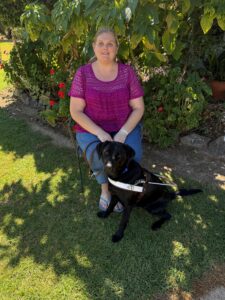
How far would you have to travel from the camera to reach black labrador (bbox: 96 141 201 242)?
3162mm

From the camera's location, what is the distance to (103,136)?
3.51 m

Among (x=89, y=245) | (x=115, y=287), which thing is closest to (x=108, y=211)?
(x=89, y=245)

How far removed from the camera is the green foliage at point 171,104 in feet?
15.0

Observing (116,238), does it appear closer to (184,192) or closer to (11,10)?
(184,192)

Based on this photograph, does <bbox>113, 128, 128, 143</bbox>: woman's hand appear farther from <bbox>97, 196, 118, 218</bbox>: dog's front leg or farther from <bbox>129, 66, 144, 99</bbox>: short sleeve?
<bbox>97, 196, 118, 218</bbox>: dog's front leg

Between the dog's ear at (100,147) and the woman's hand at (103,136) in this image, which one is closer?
the dog's ear at (100,147)

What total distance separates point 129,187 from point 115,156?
0.39 m

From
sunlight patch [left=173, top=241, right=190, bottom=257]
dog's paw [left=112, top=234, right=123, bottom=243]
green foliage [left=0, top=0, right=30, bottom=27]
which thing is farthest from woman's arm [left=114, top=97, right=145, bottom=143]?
green foliage [left=0, top=0, right=30, bottom=27]

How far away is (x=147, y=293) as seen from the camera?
2.88 meters

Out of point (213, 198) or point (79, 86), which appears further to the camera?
point (213, 198)

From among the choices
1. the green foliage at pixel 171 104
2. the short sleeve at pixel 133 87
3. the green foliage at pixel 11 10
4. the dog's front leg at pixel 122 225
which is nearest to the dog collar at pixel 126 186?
the dog's front leg at pixel 122 225

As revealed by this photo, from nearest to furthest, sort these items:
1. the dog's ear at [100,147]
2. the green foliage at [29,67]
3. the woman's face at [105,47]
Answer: the dog's ear at [100,147]
the woman's face at [105,47]
the green foliage at [29,67]

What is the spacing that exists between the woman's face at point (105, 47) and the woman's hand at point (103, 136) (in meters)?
0.73

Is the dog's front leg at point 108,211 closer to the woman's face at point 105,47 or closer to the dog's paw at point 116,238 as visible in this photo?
the dog's paw at point 116,238
